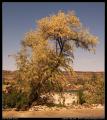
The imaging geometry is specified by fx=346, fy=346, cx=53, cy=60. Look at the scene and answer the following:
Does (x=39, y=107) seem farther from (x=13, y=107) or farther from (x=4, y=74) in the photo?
(x=4, y=74)

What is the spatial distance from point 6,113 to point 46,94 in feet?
1.92

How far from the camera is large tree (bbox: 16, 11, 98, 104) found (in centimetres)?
460

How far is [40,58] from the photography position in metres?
4.62

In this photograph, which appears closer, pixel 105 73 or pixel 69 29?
pixel 105 73

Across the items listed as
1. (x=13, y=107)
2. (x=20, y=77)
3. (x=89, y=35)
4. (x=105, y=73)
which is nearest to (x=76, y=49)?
(x=89, y=35)

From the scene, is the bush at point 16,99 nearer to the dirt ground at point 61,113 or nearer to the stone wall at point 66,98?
the dirt ground at point 61,113

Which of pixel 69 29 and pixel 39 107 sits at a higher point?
pixel 69 29

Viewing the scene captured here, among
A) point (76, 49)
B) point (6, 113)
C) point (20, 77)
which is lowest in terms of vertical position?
point (6, 113)

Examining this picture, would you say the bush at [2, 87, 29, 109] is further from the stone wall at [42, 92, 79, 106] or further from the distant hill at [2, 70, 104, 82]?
the stone wall at [42, 92, 79, 106]

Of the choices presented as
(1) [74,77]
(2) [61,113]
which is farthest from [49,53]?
(2) [61,113]

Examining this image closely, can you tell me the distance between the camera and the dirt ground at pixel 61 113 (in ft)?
14.8

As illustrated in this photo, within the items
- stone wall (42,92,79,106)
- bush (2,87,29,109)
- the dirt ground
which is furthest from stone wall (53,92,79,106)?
bush (2,87,29,109)

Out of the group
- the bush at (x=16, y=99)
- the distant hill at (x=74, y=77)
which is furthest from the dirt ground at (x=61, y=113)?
the distant hill at (x=74, y=77)

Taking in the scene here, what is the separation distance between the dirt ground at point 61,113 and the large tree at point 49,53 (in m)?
0.23
